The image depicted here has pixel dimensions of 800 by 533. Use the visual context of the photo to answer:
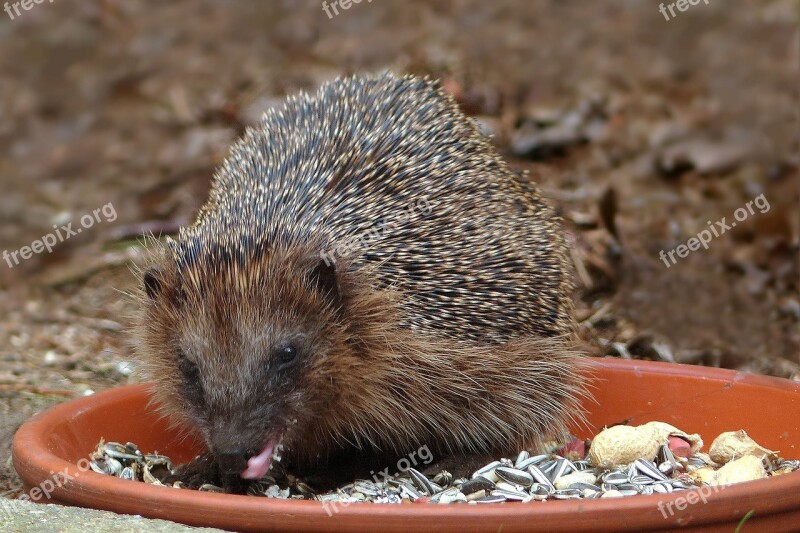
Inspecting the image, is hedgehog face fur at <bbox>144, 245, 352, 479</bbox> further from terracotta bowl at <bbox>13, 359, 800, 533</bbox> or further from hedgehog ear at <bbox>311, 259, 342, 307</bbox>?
terracotta bowl at <bbox>13, 359, 800, 533</bbox>

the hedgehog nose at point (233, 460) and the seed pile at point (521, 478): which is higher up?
the hedgehog nose at point (233, 460)

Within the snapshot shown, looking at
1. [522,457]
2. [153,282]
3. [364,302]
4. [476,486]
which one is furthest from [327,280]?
[522,457]

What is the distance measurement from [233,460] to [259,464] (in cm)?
16

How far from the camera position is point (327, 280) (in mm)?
5438

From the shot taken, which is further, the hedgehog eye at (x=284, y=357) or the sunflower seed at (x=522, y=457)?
the sunflower seed at (x=522, y=457)

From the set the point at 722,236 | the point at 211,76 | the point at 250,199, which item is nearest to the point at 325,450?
the point at 250,199

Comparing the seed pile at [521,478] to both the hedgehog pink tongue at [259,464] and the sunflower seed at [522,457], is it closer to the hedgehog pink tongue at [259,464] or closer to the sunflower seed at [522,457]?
the sunflower seed at [522,457]

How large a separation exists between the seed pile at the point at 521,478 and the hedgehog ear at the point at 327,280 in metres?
1.04

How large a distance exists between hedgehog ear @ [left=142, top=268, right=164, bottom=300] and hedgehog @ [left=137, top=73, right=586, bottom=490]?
0.02 metres

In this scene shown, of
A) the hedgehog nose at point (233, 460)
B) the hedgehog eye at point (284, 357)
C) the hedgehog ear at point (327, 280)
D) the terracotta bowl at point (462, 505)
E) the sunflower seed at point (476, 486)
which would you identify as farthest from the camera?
the hedgehog ear at point (327, 280)

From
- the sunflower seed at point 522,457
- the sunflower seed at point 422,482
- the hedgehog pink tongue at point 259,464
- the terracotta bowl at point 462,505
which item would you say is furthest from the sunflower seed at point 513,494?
the hedgehog pink tongue at point 259,464

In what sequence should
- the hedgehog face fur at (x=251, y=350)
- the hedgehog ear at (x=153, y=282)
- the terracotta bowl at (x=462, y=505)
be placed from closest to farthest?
the terracotta bowl at (x=462, y=505) → the hedgehog face fur at (x=251, y=350) → the hedgehog ear at (x=153, y=282)

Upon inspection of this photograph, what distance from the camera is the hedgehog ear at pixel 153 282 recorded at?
5.68 m

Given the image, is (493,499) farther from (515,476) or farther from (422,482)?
(422,482)
